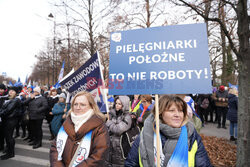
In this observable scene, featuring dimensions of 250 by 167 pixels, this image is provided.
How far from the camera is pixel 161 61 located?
77.4 inches

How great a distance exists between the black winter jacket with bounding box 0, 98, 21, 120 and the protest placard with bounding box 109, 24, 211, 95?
4.55 m

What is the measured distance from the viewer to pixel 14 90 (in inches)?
216

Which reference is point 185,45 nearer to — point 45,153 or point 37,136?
point 45,153

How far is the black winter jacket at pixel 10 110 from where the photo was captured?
16.6ft

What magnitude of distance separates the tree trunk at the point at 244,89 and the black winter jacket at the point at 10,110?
6017 millimetres

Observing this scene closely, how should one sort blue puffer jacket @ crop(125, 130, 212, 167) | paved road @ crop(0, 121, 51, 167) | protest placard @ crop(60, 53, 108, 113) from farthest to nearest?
paved road @ crop(0, 121, 51, 167), protest placard @ crop(60, 53, 108, 113), blue puffer jacket @ crop(125, 130, 212, 167)

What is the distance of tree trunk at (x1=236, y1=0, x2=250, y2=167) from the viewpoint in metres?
3.27

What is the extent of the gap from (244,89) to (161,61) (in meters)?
2.37

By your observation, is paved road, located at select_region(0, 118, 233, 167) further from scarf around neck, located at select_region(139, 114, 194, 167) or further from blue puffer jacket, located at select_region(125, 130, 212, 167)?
scarf around neck, located at select_region(139, 114, 194, 167)

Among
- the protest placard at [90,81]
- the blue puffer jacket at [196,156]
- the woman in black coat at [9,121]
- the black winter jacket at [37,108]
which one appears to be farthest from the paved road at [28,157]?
the blue puffer jacket at [196,156]

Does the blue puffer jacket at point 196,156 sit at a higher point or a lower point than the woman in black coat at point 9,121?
higher

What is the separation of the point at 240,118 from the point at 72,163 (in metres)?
3.32

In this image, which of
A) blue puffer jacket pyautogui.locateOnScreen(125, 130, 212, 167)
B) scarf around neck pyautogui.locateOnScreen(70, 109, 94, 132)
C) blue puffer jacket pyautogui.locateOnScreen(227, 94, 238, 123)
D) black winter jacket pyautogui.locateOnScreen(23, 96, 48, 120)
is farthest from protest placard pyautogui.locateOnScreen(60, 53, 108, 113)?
blue puffer jacket pyautogui.locateOnScreen(227, 94, 238, 123)

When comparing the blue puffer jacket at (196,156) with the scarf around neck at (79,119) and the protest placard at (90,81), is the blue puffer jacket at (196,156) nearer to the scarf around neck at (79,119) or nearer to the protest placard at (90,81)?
the scarf around neck at (79,119)
